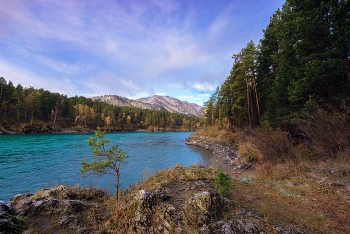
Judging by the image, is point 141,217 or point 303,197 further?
point 303,197

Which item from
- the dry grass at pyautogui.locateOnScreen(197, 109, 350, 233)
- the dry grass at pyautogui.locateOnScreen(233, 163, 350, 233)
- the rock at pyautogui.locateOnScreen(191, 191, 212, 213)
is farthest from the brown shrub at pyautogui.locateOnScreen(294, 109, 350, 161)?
the rock at pyautogui.locateOnScreen(191, 191, 212, 213)

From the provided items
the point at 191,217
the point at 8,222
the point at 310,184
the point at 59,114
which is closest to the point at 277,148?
the point at 310,184

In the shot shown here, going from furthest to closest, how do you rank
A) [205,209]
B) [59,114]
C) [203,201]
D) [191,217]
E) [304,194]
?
[59,114] → [304,194] → [203,201] → [205,209] → [191,217]

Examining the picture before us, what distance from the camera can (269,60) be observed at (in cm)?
2466

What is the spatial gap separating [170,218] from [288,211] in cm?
444

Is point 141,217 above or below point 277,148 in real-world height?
below

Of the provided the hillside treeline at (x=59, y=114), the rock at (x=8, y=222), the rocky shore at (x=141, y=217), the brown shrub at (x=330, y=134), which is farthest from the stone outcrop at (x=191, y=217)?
the hillside treeline at (x=59, y=114)

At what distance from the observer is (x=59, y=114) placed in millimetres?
86375

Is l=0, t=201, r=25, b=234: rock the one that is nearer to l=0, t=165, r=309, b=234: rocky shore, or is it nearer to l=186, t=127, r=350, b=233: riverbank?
l=0, t=165, r=309, b=234: rocky shore

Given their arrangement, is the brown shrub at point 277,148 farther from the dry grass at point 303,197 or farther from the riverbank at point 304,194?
the dry grass at point 303,197

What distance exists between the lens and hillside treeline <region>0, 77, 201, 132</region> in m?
64.4

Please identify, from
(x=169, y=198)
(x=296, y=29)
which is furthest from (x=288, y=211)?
(x=296, y=29)

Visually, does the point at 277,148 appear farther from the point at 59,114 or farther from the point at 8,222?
the point at 59,114

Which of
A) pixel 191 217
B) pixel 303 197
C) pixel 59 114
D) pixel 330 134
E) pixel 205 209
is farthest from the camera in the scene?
pixel 59 114
